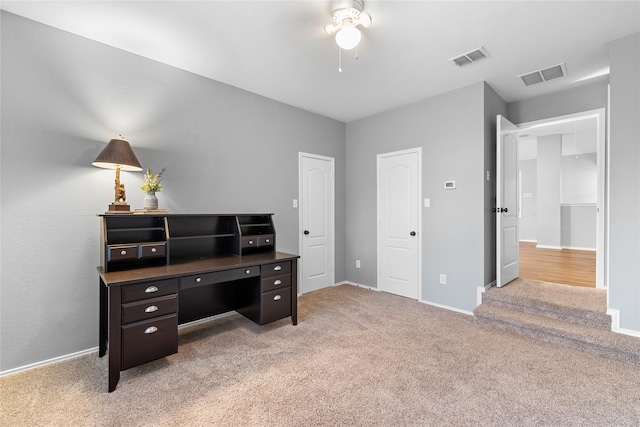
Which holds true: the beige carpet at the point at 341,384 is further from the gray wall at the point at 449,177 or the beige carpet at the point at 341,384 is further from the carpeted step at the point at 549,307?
the gray wall at the point at 449,177

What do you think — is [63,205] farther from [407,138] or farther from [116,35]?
[407,138]

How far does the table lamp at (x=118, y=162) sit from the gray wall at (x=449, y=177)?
126 inches

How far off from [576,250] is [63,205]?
9.41m

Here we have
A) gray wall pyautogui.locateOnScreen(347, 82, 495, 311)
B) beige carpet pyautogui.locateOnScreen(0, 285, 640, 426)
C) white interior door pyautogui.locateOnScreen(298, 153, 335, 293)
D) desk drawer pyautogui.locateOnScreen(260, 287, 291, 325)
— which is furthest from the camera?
white interior door pyautogui.locateOnScreen(298, 153, 335, 293)

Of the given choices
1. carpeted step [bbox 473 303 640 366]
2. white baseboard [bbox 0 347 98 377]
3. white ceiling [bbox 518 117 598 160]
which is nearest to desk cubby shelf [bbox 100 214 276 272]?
white baseboard [bbox 0 347 98 377]

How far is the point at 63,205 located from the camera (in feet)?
7.73

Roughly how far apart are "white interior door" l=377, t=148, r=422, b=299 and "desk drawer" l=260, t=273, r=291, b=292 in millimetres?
1841

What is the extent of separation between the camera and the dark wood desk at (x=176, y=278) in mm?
2037

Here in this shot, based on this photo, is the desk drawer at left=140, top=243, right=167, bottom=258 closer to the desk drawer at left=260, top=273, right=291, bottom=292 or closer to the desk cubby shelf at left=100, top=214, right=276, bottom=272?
the desk cubby shelf at left=100, top=214, right=276, bottom=272

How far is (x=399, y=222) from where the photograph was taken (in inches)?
163

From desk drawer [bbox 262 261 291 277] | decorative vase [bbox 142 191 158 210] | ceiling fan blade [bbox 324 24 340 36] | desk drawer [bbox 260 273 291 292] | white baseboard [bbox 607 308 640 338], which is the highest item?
ceiling fan blade [bbox 324 24 340 36]

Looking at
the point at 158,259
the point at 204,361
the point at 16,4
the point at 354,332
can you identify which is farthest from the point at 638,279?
the point at 16,4

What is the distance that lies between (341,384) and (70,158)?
9.26ft

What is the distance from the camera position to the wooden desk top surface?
2.07 metres
